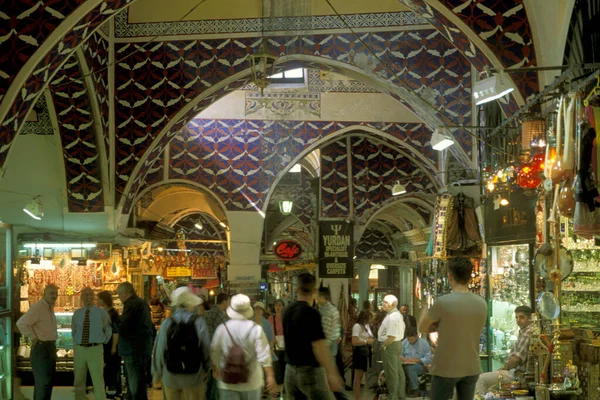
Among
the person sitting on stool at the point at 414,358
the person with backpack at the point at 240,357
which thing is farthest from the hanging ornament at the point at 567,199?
the person sitting on stool at the point at 414,358

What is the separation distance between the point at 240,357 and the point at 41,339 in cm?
317

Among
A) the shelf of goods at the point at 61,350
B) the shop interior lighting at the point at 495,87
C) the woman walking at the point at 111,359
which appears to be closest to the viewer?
the shop interior lighting at the point at 495,87

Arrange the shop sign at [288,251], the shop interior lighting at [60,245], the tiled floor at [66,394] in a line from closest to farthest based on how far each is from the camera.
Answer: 1. the tiled floor at [66,394]
2. the shop interior lighting at [60,245]
3. the shop sign at [288,251]

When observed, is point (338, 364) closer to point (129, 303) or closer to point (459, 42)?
point (129, 303)

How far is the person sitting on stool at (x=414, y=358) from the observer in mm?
10422

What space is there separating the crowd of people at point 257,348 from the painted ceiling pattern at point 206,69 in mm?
3572

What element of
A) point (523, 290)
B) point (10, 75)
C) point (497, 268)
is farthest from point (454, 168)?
point (10, 75)

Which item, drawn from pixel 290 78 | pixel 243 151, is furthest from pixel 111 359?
pixel 290 78

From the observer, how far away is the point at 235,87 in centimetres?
1328

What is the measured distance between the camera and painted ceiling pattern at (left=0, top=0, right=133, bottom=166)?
8453 mm

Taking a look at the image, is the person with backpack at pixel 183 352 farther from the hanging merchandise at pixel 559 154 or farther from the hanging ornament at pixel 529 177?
the hanging ornament at pixel 529 177

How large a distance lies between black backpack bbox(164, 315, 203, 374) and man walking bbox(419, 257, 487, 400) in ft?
→ 6.78

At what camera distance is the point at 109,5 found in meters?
9.14

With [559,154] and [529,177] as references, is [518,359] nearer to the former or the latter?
[529,177]
